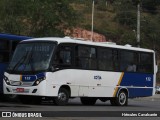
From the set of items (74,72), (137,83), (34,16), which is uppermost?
(34,16)

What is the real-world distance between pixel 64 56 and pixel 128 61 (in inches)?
200

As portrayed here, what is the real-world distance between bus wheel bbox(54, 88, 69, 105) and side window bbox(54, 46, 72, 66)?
3.78 feet

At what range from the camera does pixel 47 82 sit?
22.4 metres

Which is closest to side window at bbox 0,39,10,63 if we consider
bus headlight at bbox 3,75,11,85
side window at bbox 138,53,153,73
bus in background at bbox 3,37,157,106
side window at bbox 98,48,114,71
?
bus in background at bbox 3,37,157,106

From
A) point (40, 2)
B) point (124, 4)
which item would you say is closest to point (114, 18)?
point (124, 4)

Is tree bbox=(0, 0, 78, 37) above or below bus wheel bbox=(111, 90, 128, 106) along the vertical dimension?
above

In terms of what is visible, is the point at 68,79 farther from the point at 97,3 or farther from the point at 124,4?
the point at 97,3

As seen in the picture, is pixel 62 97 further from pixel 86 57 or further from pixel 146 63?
pixel 146 63

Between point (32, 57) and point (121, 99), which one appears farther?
point (121, 99)

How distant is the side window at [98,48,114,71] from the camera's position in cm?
2545

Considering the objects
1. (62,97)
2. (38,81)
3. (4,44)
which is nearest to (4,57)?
(4,44)

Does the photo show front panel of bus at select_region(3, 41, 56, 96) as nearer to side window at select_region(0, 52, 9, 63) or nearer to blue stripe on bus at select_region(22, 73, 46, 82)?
blue stripe on bus at select_region(22, 73, 46, 82)

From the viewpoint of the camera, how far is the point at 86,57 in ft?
80.7

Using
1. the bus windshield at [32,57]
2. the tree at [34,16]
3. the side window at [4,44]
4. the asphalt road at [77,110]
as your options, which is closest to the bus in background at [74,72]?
the bus windshield at [32,57]
